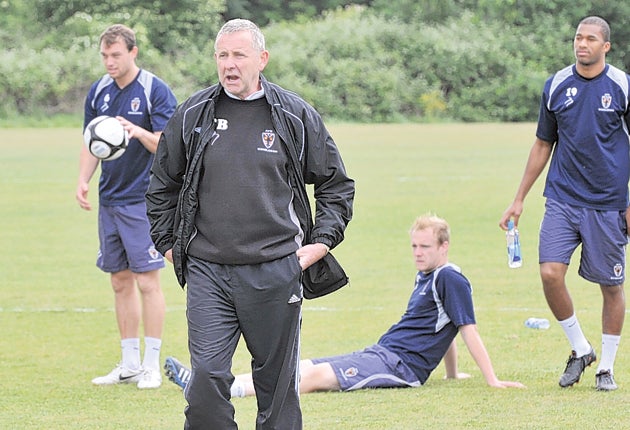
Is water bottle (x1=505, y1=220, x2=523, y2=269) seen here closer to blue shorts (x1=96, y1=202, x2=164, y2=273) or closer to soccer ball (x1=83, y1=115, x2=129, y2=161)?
blue shorts (x1=96, y1=202, x2=164, y2=273)

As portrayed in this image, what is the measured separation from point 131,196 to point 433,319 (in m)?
2.15

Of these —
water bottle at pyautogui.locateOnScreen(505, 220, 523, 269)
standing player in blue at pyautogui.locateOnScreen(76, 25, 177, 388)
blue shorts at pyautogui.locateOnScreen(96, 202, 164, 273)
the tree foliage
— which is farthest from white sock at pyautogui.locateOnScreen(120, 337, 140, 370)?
the tree foliage

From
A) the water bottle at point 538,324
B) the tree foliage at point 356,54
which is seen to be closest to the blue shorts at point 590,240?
the water bottle at point 538,324

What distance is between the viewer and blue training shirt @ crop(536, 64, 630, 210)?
734cm

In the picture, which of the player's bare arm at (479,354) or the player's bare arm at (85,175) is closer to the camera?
the player's bare arm at (479,354)

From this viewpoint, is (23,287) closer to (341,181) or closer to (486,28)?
(341,181)

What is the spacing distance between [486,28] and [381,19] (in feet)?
14.4

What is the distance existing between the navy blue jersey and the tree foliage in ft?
113

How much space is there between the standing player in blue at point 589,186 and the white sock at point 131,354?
274cm

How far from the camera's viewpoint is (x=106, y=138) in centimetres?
749

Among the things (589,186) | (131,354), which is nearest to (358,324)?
(131,354)

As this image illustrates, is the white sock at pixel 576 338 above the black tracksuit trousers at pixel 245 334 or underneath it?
underneath

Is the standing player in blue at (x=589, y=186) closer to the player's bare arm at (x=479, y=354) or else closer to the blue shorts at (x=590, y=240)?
the blue shorts at (x=590, y=240)

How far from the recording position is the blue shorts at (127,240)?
7.74 metres
